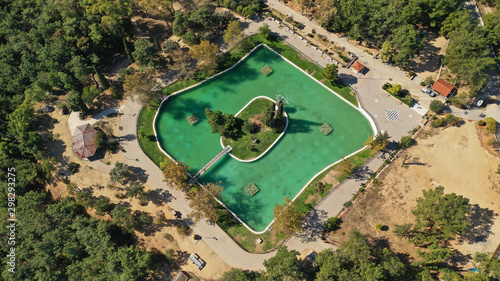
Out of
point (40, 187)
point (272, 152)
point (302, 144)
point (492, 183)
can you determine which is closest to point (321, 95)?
point (302, 144)

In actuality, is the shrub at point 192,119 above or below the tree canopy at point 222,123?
below

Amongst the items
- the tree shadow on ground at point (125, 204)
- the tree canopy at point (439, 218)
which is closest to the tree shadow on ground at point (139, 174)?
the tree shadow on ground at point (125, 204)

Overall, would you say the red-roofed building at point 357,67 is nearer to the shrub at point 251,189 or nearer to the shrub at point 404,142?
the shrub at point 404,142

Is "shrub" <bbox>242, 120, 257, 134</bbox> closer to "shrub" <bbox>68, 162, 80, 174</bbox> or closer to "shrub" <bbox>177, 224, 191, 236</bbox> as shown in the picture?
"shrub" <bbox>177, 224, 191, 236</bbox>

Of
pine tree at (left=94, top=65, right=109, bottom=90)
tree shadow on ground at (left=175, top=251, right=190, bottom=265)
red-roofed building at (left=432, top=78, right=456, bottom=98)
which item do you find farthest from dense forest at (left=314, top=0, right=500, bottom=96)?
tree shadow on ground at (left=175, top=251, right=190, bottom=265)

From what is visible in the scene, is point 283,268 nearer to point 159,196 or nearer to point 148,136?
point 159,196

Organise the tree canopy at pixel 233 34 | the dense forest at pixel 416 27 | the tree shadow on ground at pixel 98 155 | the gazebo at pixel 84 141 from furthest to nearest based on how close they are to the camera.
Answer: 1. the tree canopy at pixel 233 34
2. the tree shadow on ground at pixel 98 155
3. the gazebo at pixel 84 141
4. the dense forest at pixel 416 27

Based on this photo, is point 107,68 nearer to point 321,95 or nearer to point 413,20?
point 321,95

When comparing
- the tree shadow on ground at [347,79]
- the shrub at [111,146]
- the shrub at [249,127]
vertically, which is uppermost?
the tree shadow on ground at [347,79]
